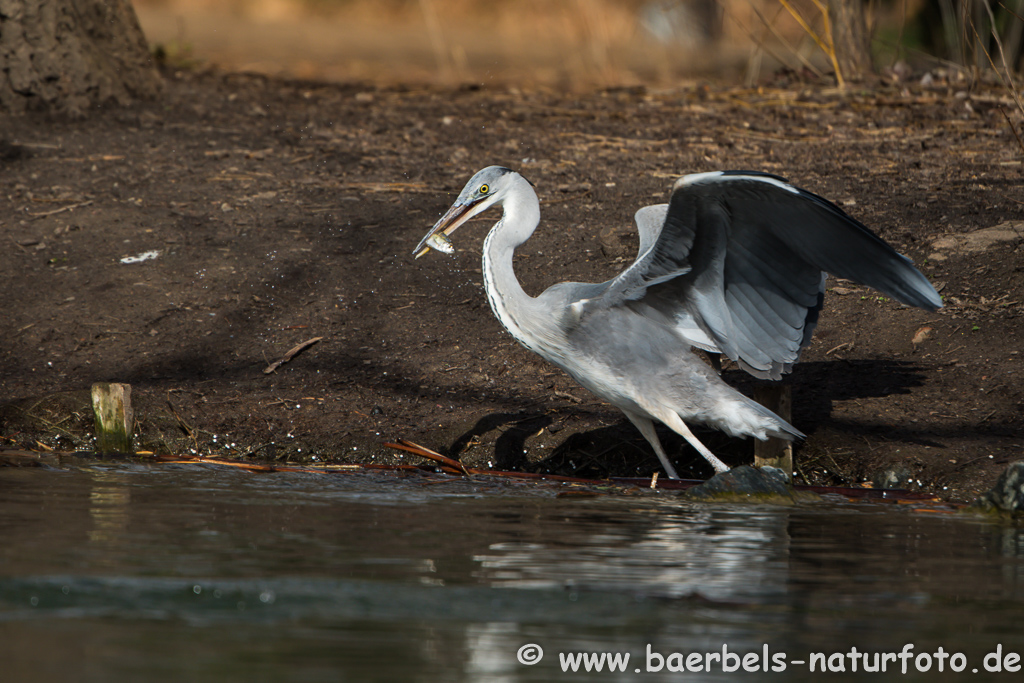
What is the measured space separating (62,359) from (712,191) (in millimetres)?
3539

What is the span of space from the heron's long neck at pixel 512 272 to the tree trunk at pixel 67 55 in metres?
5.01

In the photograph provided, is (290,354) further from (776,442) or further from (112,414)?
(776,442)

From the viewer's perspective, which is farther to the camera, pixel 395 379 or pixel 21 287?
pixel 21 287

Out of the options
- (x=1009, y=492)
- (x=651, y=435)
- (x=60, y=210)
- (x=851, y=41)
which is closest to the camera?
(x=1009, y=492)

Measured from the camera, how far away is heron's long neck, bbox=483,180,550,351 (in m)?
4.81

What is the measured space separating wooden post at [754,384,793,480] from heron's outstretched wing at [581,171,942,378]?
7cm

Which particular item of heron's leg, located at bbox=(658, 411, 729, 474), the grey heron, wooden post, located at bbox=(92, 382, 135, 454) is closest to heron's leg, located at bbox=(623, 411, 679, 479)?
the grey heron

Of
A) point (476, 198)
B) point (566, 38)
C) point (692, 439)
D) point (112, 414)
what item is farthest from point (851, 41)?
point (566, 38)

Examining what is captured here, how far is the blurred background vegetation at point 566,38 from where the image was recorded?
10000mm

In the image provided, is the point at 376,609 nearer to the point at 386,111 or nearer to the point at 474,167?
the point at 474,167

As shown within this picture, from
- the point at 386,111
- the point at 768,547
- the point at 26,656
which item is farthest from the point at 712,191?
the point at 386,111

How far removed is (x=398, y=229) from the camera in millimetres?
7156

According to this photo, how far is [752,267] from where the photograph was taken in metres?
4.60

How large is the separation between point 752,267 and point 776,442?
0.73m
